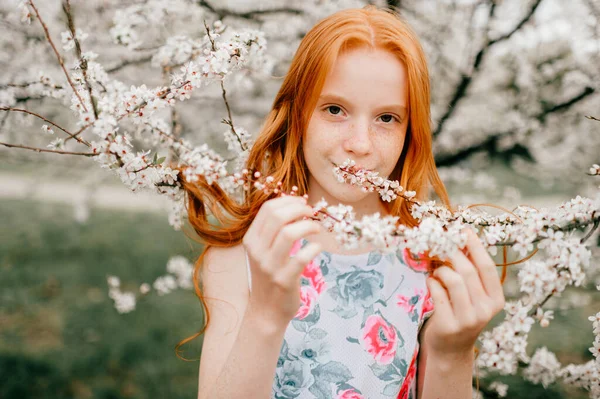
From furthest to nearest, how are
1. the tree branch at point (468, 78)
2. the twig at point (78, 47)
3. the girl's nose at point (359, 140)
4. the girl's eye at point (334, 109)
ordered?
the tree branch at point (468, 78) < the girl's eye at point (334, 109) < the girl's nose at point (359, 140) < the twig at point (78, 47)

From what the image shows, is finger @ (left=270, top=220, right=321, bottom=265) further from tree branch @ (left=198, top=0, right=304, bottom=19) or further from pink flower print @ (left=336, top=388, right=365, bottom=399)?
tree branch @ (left=198, top=0, right=304, bottom=19)

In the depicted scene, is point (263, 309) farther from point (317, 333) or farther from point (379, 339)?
point (379, 339)

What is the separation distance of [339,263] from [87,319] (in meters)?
4.75

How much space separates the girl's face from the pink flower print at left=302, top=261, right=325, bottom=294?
0.97 feet

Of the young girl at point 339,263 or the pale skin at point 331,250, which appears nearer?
the pale skin at point 331,250

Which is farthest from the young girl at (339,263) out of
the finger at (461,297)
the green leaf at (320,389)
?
the finger at (461,297)

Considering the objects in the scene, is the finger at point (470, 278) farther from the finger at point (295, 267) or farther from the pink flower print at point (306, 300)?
→ the pink flower print at point (306, 300)

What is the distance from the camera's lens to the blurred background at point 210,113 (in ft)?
9.25

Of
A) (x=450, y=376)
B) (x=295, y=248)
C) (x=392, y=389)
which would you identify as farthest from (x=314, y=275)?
(x=450, y=376)

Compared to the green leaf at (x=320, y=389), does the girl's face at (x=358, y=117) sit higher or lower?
higher

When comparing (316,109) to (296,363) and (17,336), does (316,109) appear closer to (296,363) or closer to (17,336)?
(296,363)

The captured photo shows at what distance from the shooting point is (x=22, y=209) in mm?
10578

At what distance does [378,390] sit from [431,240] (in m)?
0.71

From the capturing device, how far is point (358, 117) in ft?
4.77
